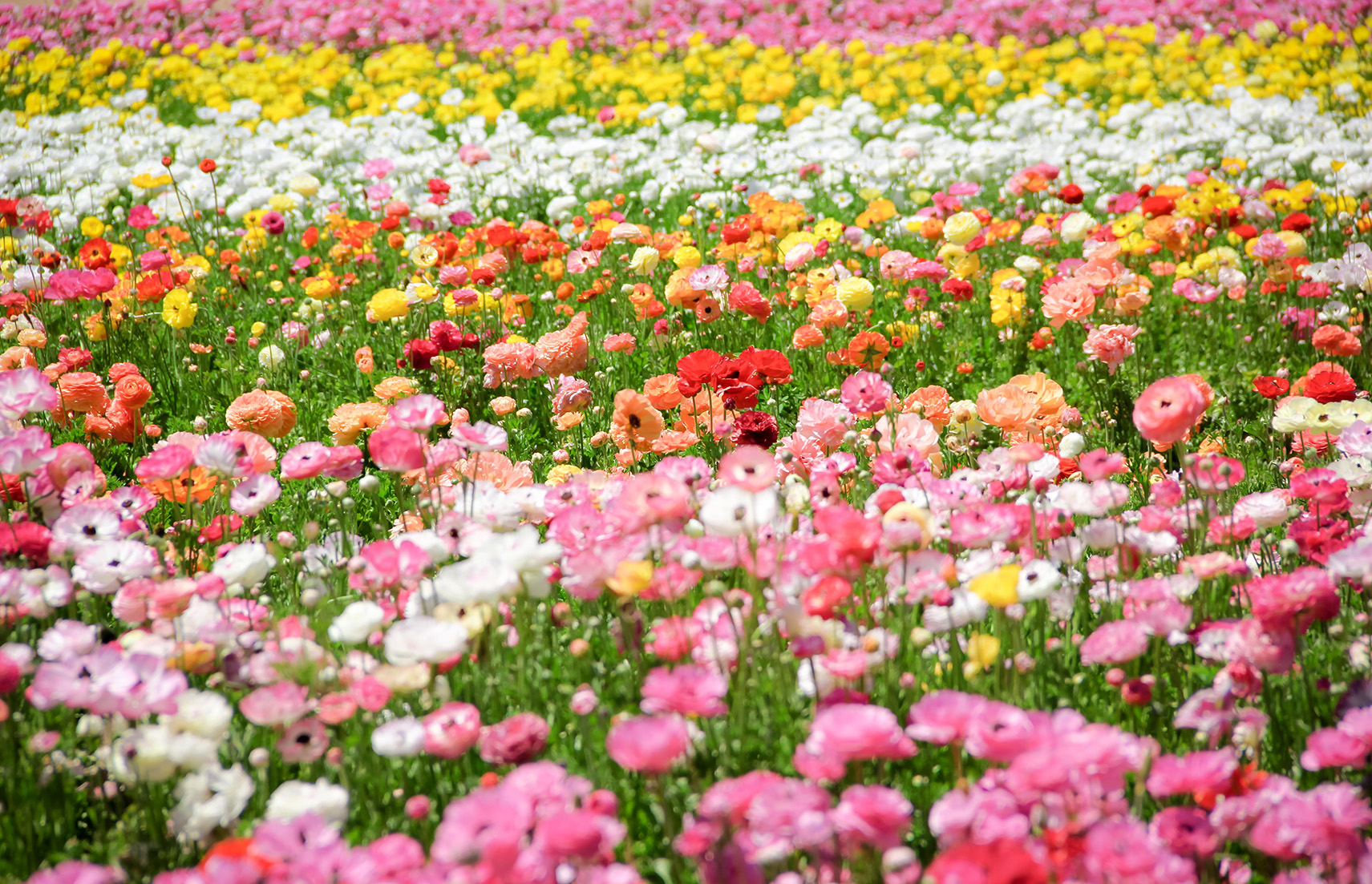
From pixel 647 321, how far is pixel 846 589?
2902 mm

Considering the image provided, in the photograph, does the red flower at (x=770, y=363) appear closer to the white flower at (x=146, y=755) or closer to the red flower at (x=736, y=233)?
the red flower at (x=736, y=233)

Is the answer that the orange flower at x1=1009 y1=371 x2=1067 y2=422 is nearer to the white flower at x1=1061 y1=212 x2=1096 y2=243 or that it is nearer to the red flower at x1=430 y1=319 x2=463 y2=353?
the red flower at x1=430 y1=319 x2=463 y2=353

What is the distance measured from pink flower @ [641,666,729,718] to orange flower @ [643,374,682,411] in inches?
58.4

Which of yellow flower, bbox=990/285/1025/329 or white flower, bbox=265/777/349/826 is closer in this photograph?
white flower, bbox=265/777/349/826

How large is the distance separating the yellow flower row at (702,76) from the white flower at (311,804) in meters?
6.87

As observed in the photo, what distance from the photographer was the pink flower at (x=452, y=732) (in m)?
1.61

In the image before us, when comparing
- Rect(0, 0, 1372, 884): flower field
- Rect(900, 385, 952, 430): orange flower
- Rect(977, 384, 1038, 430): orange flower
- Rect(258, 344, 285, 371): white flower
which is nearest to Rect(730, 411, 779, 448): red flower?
Rect(0, 0, 1372, 884): flower field

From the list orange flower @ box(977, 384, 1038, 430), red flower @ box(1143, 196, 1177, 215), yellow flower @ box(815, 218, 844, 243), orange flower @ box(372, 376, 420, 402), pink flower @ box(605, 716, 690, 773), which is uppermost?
pink flower @ box(605, 716, 690, 773)

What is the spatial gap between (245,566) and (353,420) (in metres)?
1.07

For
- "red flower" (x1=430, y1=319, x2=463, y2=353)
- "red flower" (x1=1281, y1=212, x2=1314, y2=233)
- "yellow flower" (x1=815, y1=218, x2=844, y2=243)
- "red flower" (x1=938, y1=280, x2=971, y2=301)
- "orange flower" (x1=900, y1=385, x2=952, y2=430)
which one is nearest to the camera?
"orange flower" (x1=900, y1=385, x2=952, y2=430)

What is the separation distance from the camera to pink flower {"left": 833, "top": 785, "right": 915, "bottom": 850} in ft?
4.40

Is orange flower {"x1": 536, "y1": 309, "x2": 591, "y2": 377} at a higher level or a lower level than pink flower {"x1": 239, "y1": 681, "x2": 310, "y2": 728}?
lower

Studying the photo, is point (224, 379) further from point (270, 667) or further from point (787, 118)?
point (787, 118)

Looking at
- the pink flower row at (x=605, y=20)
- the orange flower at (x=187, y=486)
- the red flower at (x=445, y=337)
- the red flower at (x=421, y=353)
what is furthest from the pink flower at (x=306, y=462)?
the pink flower row at (x=605, y=20)
